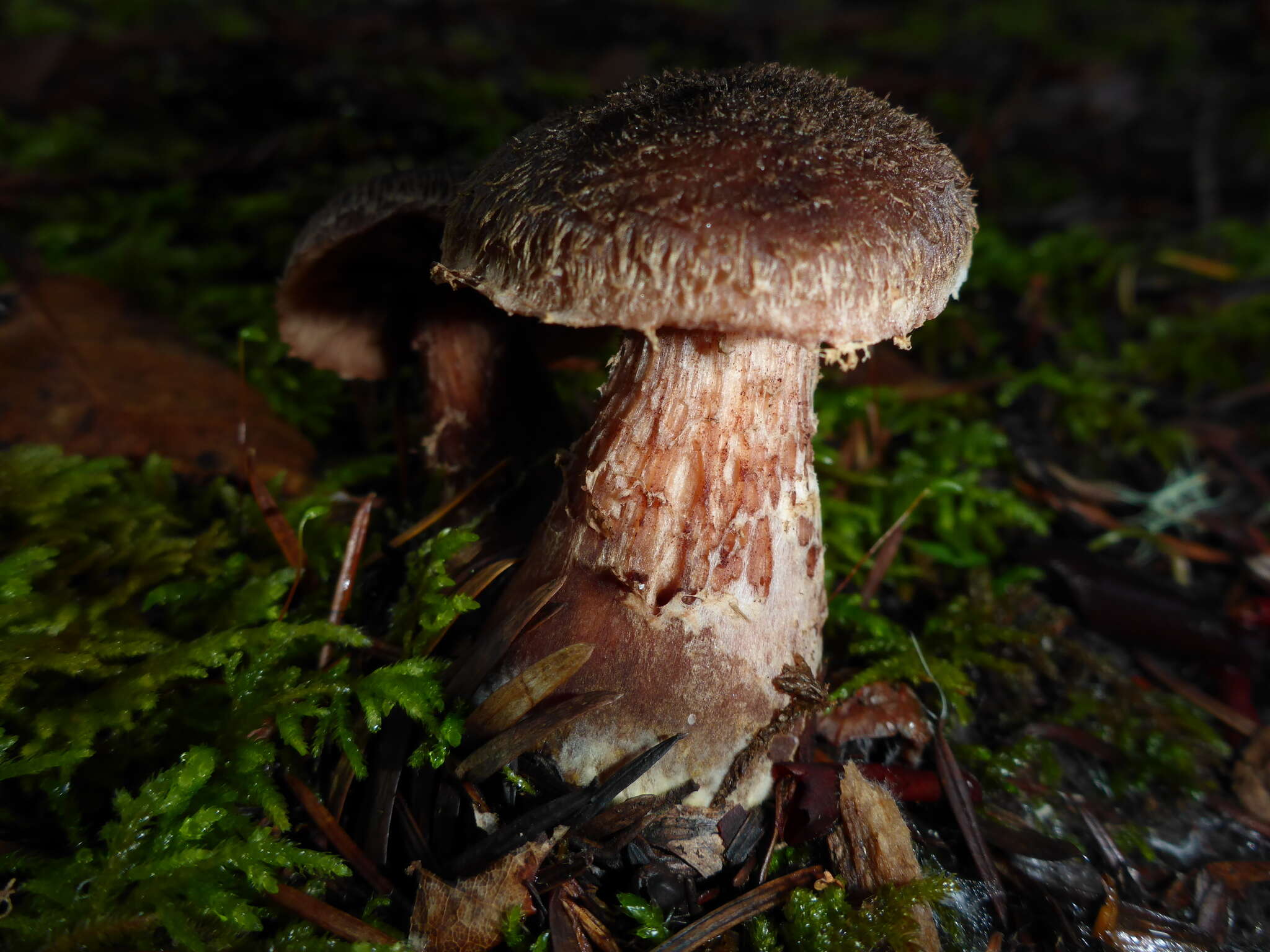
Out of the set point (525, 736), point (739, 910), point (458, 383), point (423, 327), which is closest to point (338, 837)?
point (525, 736)

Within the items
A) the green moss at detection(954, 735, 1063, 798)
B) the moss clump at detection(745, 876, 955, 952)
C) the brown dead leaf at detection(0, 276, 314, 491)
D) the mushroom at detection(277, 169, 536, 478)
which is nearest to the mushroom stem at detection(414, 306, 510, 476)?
the mushroom at detection(277, 169, 536, 478)

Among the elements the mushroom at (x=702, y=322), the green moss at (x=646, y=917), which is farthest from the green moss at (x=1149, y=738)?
the green moss at (x=646, y=917)

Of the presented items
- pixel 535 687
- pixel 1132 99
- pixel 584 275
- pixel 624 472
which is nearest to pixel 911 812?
pixel 535 687

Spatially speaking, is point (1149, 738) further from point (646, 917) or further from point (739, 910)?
point (646, 917)

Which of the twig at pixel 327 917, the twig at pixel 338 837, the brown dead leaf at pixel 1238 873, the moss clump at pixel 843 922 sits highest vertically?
the brown dead leaf at pixel 1238 873

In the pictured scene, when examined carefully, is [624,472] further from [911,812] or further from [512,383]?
[911,812]

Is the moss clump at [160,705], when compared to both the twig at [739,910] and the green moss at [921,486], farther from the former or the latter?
the green moss at [921,486]
